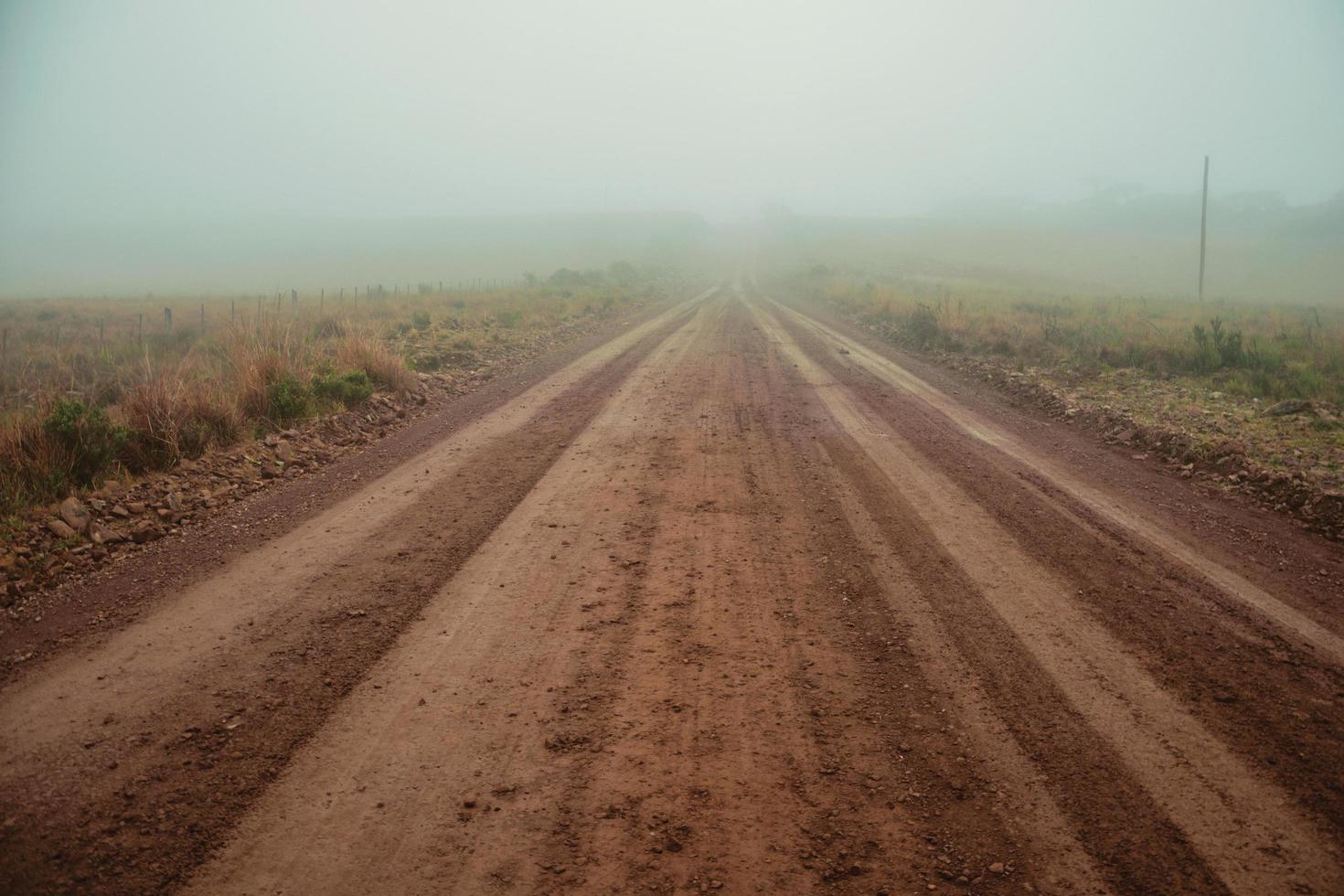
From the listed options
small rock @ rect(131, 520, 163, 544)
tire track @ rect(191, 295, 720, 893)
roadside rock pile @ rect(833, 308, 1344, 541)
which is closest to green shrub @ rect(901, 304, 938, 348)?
roadside rock pile @ rect(833, 308, 1344, 541)

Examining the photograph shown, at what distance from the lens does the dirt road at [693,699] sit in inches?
103

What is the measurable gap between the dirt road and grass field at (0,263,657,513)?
1732mm

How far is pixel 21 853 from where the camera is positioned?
2598mm

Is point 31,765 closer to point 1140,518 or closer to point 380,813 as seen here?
point 380,813

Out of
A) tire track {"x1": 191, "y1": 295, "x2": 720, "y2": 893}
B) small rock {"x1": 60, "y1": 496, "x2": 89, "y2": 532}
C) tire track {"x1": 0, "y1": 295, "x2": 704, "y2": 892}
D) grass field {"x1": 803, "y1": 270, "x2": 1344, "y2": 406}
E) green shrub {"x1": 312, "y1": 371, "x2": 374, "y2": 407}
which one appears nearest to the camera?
tire track {"x1": 191, "y1": 295, "x2": 720, "y2": 893}

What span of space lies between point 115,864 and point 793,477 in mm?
5677

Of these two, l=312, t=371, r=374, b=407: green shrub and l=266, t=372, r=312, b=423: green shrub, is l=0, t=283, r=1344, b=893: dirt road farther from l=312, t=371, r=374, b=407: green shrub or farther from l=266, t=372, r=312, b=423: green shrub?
l=312, t=371, r=374, b=407: green shrub

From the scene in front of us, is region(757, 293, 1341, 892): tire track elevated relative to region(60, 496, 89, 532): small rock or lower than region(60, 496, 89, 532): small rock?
lower

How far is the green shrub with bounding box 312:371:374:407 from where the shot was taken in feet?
31.8

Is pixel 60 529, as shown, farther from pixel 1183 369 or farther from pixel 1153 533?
pixel 1183 369

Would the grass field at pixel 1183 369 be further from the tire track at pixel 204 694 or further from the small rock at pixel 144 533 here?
the small rock at pixel 144 533

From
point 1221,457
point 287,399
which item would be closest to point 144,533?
point 287,399

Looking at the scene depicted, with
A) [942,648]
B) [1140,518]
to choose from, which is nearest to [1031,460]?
[1140,518]

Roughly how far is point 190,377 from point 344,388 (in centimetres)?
207
